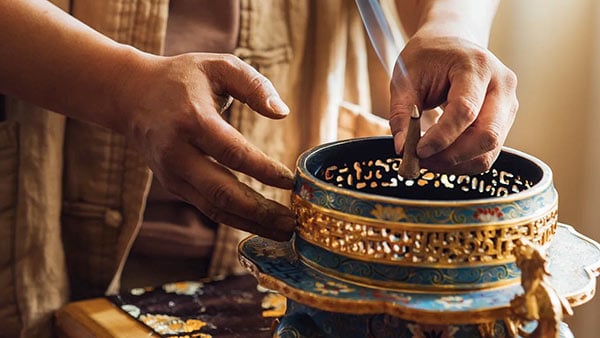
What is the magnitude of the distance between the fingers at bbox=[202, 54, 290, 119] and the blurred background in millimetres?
881

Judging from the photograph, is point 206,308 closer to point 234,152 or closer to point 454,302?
point 234,152

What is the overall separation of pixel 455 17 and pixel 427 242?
1.42 feet

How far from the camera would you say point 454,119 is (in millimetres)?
862

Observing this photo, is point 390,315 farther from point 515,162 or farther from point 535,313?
point 515,162

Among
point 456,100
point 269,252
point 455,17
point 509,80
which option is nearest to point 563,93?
point 455,17

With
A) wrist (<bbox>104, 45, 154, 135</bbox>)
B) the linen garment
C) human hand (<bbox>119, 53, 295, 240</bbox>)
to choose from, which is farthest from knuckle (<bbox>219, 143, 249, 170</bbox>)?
the linen garment

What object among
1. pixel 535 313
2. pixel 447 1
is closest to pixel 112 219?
pixel 447 1

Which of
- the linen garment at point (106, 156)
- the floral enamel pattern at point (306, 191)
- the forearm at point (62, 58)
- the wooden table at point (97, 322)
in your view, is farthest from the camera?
the linen garment at point (106, 156)

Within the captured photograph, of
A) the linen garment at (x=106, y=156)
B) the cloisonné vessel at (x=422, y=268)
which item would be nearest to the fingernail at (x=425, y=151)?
the cloisonné vessel at (x=422, y=268)

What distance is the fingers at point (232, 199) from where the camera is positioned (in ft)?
2.80

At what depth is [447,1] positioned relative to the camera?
117cm

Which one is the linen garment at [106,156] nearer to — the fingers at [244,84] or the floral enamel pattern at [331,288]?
the fingers at [244,84]

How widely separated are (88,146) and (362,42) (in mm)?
470

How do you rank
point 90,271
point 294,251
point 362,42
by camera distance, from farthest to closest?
point 362,42
point 90,271
point 294,251
